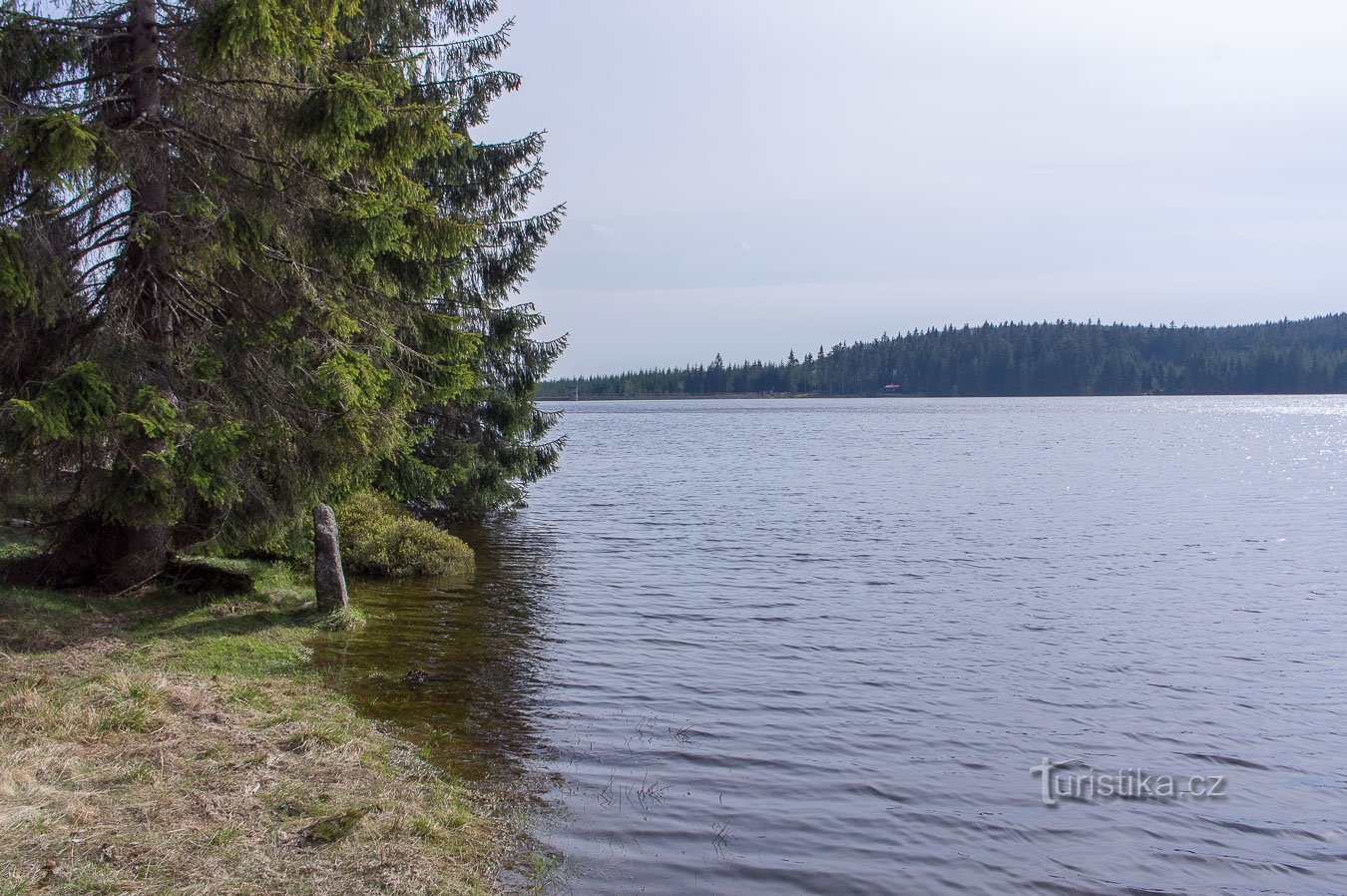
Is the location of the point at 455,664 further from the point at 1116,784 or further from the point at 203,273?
the point at 1116,784

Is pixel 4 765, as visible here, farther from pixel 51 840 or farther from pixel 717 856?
pixel 717 856

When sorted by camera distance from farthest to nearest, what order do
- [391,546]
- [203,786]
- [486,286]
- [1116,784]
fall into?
1. [486,286]
2. [391,546]
3. [1116,784]
4. [203,786]

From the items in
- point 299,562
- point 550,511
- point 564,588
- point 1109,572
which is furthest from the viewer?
point 550,511

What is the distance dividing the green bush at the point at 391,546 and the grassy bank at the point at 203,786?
6411mm

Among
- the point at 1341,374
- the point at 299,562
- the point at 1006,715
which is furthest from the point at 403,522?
the point at 1341,374

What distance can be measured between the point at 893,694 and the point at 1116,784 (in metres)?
2.87

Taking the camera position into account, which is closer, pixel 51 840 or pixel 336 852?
pixel 51 840

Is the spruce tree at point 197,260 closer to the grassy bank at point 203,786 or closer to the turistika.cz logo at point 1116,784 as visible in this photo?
the grassy bank at point 203,786

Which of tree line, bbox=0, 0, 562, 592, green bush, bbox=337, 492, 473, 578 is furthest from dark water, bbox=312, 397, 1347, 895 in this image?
tree line, bbox=0, 0, 562, 592

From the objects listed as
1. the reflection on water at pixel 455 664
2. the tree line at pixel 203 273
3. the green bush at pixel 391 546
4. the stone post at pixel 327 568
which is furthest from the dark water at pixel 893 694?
the tree line at pixel 203 273

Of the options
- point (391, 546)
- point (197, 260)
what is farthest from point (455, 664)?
point (391, 546)

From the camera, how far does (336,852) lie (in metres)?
5.93

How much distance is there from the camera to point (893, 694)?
11.3 metres

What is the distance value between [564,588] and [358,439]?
664 centimetres
